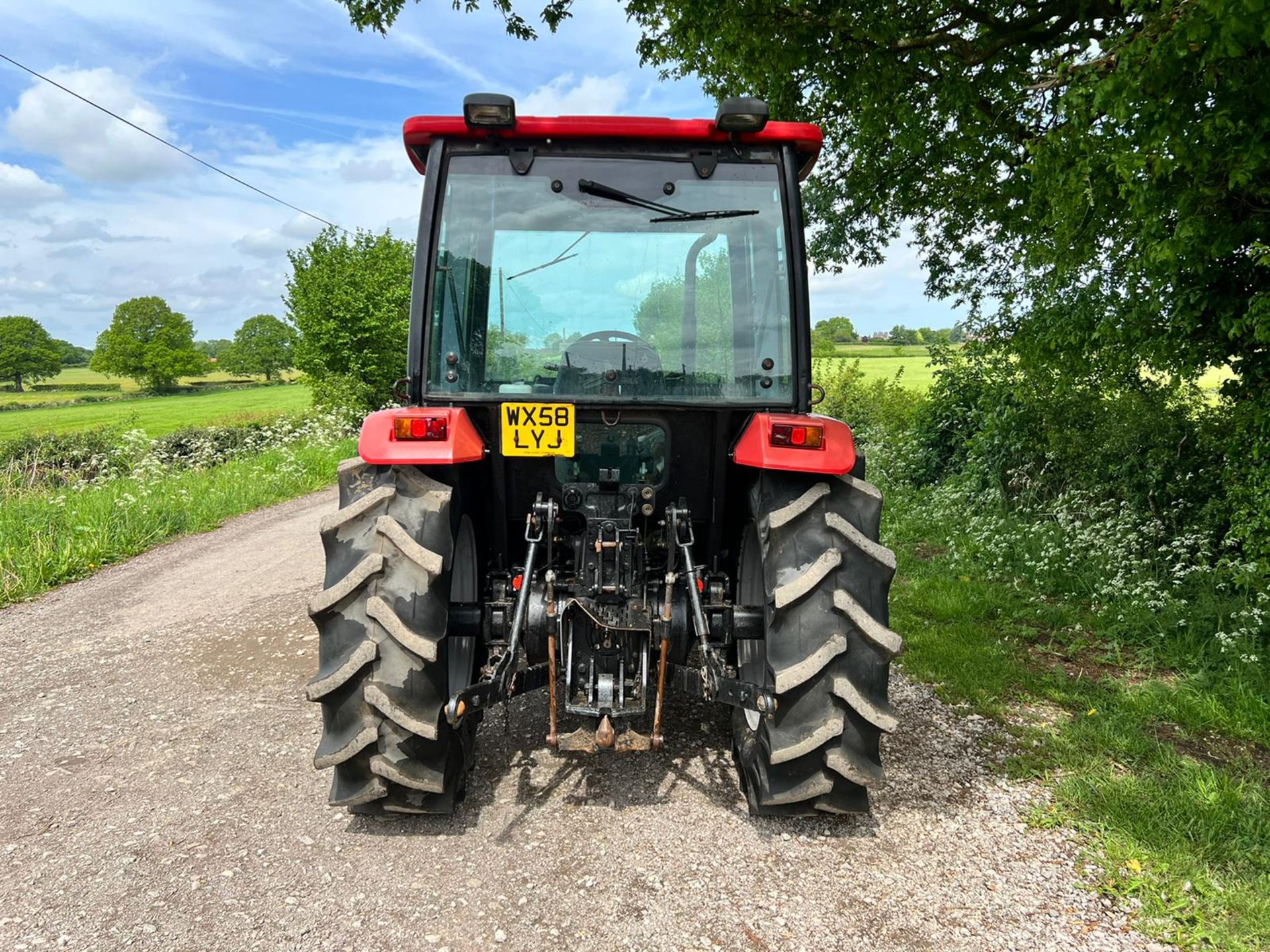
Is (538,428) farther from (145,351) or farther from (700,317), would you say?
(145,351)

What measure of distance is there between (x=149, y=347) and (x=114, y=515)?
73.6m

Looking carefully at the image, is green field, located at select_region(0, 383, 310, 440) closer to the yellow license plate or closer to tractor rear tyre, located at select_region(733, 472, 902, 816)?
the yellow license plate

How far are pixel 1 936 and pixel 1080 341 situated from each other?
6.25m

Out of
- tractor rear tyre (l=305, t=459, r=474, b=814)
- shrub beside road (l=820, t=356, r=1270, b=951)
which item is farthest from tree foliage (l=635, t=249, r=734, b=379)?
shrub beside road (l=820, t=356, r=1270, b=951)

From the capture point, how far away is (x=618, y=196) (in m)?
2.99

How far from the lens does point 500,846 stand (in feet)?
9.21

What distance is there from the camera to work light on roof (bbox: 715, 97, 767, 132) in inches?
111

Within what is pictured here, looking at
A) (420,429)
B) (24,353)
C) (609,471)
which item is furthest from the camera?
(24,353)

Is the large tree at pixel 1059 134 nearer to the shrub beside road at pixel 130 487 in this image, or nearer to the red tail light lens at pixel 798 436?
the red tail light lens at pixel 798 436

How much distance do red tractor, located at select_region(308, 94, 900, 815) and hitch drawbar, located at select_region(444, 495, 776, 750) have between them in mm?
→ 11

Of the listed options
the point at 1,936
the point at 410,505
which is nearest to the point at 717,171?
the point at 410,505

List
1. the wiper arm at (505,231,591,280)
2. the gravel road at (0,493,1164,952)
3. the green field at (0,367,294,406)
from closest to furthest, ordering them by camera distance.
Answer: the gravel road at (0,493,1164,952) < the wiper arm at (505,231,591,280) < the green field at (0,367,294,406)

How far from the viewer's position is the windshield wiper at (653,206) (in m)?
2.98

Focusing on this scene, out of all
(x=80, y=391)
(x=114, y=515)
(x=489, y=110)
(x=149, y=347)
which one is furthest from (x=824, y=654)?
(x=149, y=347)
